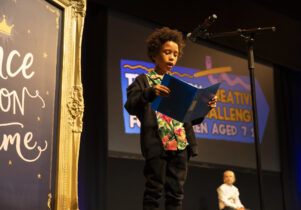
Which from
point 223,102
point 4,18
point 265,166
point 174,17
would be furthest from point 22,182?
point 265,166

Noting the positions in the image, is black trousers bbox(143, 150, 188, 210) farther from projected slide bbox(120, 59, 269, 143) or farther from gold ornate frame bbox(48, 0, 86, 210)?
projected slide bbox(120, 59, 269, 143)

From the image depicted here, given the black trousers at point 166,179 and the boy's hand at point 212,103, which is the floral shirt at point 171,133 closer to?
the black trousers at point 166,179

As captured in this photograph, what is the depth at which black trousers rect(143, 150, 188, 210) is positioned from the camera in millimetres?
1878

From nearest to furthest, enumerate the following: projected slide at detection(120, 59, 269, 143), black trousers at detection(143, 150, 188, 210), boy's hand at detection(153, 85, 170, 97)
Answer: boy's hand at detection(153, 85, 170, 97) < black trousers at detection(143, 150, 188, 210) < projected slide at detection(120, 59, 269, 143)

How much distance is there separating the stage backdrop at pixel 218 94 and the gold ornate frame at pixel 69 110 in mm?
1760

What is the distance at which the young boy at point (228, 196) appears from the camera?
4.45 metres

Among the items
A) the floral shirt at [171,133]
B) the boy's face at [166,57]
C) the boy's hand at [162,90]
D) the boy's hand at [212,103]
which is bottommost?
the floral shirt at [171,133]

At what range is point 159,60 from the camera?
6.86 feet

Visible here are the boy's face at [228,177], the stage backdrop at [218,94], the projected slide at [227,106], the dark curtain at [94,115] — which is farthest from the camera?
the projected slide at [227,106]

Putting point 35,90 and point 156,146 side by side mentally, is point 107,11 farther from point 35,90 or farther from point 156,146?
point 156,146

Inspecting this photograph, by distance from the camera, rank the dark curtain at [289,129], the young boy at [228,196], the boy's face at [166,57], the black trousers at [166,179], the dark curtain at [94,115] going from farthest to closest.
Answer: the dark curtain at [289,129], the young boy at [228,196], the dark curtain at [94,115], the boy's face at [166,57], the black trousers at [166,179]

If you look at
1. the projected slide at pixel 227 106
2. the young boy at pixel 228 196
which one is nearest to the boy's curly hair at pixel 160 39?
the projected slide at pixel 227 106

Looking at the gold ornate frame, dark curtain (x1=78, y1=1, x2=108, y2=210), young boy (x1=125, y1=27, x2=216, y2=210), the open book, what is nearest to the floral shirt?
young boy (x1=125, y1=27, x2=216, y2=210)

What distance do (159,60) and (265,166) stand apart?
3.81 metres
